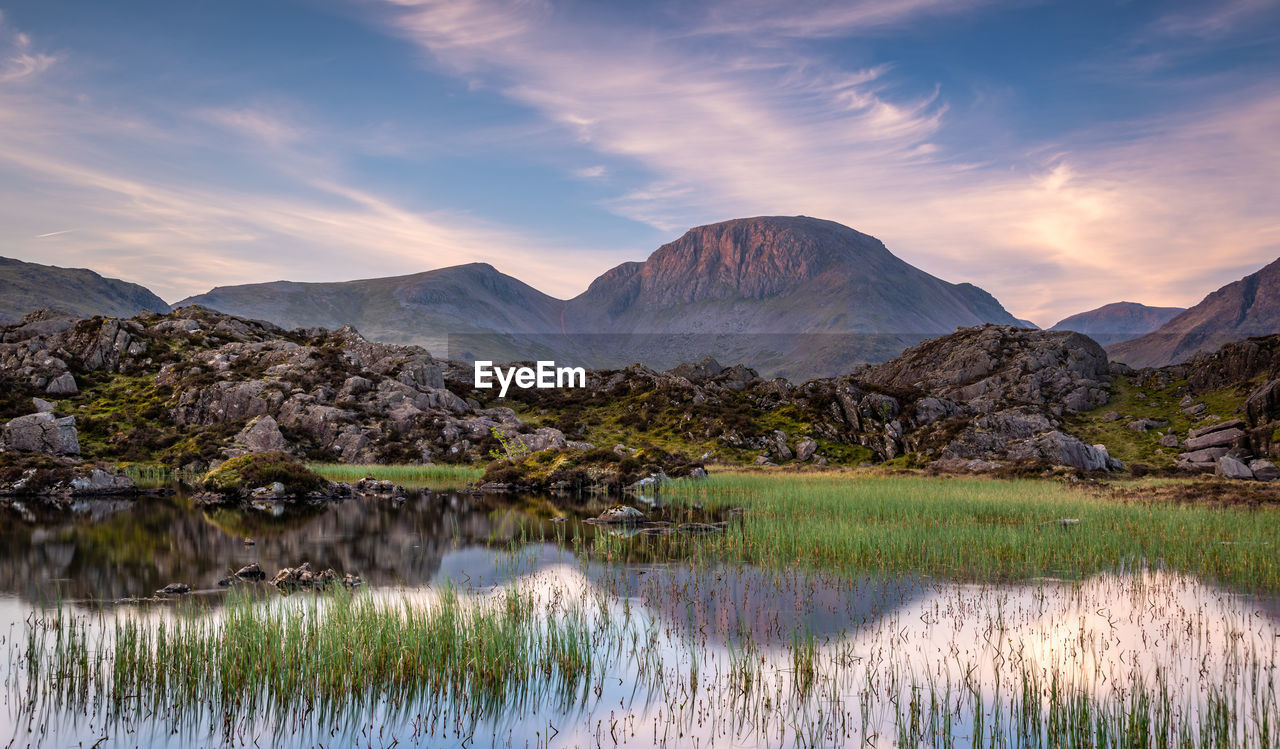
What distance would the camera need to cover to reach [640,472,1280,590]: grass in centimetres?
2236

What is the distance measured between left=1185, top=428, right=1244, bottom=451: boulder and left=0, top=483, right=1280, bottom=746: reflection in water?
54.2 metres

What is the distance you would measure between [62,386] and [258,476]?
4852cm

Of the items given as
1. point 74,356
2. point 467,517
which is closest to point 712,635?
point 467,517

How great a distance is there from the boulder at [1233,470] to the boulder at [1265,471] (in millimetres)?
365

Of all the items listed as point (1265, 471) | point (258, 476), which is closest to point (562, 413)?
point (258, 476)

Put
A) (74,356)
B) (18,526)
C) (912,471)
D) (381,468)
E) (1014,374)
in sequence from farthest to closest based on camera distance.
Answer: (1014,374)
(74,356)
(381,468)
(912,471)
(18,526)

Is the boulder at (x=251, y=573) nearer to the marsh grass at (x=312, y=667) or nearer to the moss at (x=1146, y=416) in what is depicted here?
the marsh grass at (x=312, y=667)

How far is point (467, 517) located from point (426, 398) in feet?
182

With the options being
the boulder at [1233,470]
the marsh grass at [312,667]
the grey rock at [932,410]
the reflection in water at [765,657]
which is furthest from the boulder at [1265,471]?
the marsh grass at [312,667]

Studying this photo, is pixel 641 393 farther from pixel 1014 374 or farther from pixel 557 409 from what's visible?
pixel 1014 374

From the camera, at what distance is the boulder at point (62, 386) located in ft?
263

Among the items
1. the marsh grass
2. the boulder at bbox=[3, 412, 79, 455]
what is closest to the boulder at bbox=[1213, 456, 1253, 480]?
the marsh grass

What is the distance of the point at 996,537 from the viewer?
26266mm

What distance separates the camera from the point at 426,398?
9181cm
